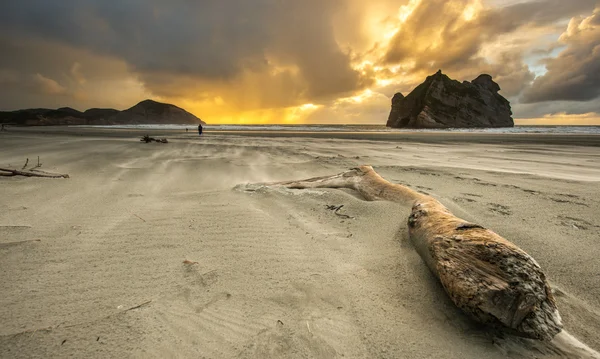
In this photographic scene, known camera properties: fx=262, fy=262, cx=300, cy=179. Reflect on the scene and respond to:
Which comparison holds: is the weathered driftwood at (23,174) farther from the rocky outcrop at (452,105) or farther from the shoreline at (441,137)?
the rocky outcrop at (452,105)

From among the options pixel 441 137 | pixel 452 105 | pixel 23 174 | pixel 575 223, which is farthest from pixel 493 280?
pixel 452 105

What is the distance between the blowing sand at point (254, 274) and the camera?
139 centimetres

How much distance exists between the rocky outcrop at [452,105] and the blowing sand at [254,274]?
8214cm

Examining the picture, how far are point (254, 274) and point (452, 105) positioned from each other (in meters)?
96.2

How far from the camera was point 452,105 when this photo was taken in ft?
269

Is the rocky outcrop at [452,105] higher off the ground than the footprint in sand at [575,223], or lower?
higher

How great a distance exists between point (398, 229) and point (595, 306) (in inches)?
55.2

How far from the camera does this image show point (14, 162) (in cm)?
635

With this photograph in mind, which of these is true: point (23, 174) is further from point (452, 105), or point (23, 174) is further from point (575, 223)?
point (452, 105)

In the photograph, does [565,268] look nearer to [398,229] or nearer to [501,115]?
[398,229]

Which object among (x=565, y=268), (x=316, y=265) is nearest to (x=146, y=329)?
(x=316, y=265)

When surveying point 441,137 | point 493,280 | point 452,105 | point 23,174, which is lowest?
point 23,174

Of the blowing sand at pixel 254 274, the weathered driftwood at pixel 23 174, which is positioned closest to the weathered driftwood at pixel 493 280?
the blowing sand at pixel 254 274

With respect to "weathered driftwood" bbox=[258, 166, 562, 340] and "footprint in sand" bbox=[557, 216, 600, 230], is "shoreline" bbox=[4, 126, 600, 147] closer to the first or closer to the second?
"footprint in sand" bbox=[557, 216, 600, 230]
